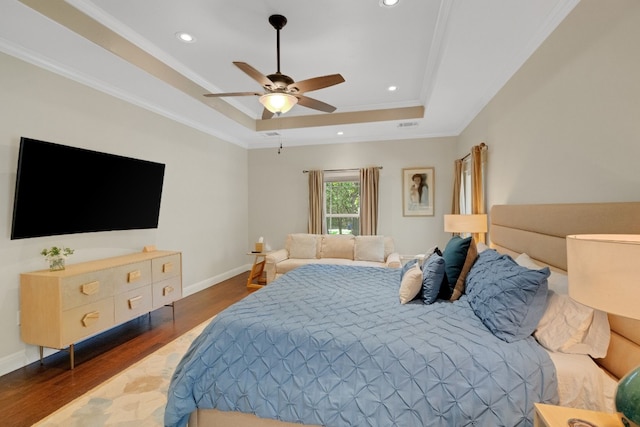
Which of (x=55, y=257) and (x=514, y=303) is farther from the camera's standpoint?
(x=55, y=257)

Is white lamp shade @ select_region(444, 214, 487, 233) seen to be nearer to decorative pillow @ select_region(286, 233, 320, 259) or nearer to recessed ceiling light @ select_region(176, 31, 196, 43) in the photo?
decorative pillow @ select_region(286, 233, 320, 259)

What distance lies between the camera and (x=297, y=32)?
2.68 meters

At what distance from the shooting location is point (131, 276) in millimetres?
3145

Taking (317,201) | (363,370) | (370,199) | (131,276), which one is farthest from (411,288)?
(317,201)

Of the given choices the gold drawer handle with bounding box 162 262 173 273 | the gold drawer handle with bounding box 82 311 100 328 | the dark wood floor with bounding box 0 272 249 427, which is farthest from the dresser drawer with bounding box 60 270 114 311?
the gold drawer handle with bounding box 162 262 173 273

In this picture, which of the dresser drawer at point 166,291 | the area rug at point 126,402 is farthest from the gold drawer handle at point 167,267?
the area rug at point 126,402

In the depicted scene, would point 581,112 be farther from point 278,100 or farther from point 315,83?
point 278,100

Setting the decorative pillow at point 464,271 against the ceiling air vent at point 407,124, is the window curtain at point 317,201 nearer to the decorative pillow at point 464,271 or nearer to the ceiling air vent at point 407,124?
the ceiling air vent at point 407,124

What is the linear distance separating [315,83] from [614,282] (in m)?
2.21

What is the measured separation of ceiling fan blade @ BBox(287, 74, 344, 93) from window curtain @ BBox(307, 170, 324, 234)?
3.24 meters

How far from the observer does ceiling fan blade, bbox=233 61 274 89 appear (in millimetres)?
2212

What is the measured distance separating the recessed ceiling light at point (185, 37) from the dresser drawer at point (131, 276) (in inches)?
90.2

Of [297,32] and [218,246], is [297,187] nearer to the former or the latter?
[218,246]

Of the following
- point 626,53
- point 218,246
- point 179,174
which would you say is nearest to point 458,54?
point 626,53
